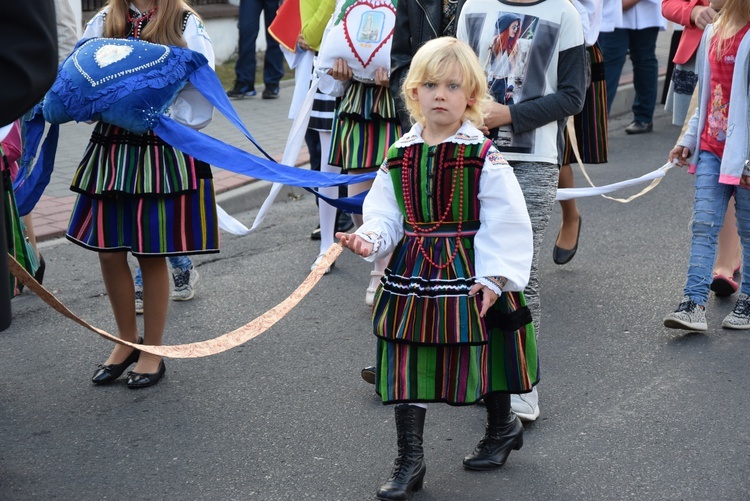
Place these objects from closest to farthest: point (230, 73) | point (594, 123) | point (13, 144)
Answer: point (13, 144)
point (594, 123)
point (230, 73)

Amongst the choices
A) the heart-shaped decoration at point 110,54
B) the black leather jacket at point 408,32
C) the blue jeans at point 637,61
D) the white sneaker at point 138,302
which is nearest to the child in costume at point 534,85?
the black leather jacket at point 408,32

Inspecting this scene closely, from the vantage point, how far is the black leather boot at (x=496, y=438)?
3593 mm

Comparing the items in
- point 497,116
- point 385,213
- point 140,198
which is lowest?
point 140,198

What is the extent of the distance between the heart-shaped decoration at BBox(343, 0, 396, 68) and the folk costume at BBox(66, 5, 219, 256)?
0.96 meters

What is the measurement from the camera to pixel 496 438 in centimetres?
361

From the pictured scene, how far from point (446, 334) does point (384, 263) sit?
2.12 metres

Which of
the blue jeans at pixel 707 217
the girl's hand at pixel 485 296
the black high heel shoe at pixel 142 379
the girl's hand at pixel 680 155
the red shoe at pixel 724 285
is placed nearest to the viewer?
the girl's hand at pixel 485 296

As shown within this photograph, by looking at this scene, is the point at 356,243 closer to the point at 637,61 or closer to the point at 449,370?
the point at 449,370

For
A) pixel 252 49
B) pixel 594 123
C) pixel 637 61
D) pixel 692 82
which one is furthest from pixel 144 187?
pixel 252 49

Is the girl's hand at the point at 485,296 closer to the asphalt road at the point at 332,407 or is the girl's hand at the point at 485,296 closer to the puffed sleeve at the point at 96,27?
the asphalt road at the point at 332,407

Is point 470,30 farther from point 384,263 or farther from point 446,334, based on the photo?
point 384,263

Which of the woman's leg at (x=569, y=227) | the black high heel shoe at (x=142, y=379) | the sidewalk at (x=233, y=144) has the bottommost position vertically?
the sidewalk at (x=233, y=144)

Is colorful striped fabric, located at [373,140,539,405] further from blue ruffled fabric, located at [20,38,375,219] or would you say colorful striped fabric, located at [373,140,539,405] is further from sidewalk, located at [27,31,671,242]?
sidewalk, located at [27,31,671,242]

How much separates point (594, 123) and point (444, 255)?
2690mm
